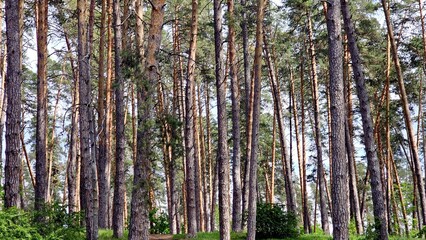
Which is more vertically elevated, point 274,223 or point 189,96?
point 189,96

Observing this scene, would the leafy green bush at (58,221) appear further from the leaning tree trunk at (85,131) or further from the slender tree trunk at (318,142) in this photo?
the slender tree trunk at (318,142)

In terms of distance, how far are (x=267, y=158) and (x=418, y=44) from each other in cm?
1540

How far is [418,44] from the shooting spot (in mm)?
19250

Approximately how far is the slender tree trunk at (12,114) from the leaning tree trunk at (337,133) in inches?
275

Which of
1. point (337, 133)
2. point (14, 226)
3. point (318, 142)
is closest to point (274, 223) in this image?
point (318, 142)

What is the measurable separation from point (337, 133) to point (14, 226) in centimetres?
670

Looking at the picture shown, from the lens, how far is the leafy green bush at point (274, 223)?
51.3ft

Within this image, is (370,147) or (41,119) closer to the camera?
(370,147)

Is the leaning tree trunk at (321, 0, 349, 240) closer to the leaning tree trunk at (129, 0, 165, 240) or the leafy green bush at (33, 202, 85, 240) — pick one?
the leaning tree trunk at (129, 0, 165, 240)

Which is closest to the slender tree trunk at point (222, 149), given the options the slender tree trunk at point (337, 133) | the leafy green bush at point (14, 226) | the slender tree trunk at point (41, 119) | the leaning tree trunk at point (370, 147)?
the leaning tree trunk at point (370, 147)

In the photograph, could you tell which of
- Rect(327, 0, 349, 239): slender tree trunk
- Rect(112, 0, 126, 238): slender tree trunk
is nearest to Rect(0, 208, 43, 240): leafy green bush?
Rect(112, 0, 126, 238): slender tree trunk

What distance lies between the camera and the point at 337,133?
8.85 meters

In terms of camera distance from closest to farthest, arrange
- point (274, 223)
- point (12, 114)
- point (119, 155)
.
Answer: point (12, 114) < point (119, 155) < point (274, 223)

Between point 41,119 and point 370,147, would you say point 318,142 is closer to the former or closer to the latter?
point 370,147
